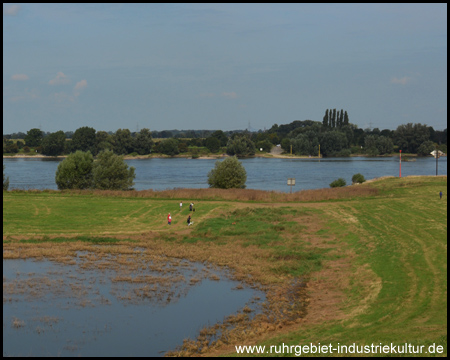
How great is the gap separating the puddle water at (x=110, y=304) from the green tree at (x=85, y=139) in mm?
166270

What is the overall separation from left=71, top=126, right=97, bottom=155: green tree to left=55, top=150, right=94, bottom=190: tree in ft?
404

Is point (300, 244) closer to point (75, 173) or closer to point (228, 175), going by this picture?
point (228, 175)

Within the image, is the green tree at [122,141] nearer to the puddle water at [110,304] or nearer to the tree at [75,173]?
the tree at [75,173]

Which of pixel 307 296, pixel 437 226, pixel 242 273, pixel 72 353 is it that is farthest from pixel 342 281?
pixel 72 353

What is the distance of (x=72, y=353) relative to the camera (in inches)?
727

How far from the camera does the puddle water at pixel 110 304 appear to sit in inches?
773

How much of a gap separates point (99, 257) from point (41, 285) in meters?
7.14

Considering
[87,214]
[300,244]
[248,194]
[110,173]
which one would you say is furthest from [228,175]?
[300,244]

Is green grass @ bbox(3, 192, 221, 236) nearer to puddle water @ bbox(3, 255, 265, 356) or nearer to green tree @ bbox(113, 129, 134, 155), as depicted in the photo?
puddle water @ bbox(3, 255, 265, 356)

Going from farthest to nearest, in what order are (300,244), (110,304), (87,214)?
1. (87,214)
2. (300,244)
3. (110,304)

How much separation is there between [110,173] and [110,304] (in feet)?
159

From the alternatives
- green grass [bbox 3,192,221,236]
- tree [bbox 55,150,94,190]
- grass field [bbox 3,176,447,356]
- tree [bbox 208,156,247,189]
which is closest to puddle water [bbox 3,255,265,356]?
grass field [bbox 3,176,447,356]

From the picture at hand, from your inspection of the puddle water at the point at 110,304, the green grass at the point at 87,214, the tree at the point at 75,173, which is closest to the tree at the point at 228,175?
the green grass at the point at 87,214

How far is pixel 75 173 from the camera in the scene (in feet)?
236
